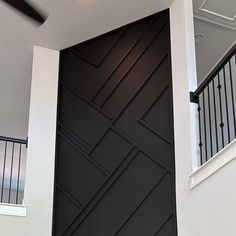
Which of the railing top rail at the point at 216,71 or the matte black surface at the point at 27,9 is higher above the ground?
the matte black surface at the point at 27,9

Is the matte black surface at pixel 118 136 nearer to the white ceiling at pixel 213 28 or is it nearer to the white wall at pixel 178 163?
the white wall at pixel 178 163

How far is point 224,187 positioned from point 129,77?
2227 mm

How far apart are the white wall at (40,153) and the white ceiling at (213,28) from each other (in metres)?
2.06

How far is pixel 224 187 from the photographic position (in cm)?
407

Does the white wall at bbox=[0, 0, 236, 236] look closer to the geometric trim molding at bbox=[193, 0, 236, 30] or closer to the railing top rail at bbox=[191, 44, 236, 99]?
the railing top rail at bbox=[191, 44, 236, 99]

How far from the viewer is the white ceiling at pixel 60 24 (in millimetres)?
5727

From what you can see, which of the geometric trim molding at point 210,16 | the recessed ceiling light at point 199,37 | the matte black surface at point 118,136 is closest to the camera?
the matte black surface at point 118,136

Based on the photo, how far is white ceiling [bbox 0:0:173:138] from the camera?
18.8 feet

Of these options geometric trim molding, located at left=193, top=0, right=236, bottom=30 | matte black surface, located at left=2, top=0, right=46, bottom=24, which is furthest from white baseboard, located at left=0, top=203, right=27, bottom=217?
geometric trim molding, located at left=193, top=0, right=236, bottom=30

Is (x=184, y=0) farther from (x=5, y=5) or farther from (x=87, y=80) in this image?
(x=5, y=5)

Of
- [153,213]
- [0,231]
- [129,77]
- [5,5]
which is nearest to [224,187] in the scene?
[153,213]

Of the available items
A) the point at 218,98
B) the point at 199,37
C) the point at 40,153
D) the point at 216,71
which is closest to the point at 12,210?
the point at 40,153

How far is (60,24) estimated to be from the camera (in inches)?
238

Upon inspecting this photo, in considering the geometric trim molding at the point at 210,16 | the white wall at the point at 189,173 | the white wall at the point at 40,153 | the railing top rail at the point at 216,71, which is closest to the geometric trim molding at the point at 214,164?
the white wall at the point at 189,173
